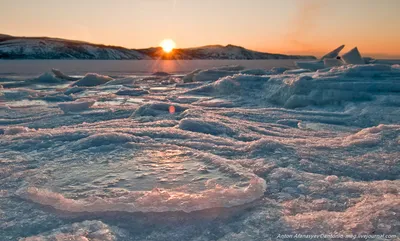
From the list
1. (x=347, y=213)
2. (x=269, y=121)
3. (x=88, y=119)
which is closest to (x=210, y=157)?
(x=347, y=213)

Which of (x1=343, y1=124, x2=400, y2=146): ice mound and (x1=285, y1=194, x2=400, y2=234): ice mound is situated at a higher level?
(x1=343, y1=124, x2=400, y2=146): ice mound

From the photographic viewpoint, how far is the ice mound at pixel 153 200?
9.00 feet

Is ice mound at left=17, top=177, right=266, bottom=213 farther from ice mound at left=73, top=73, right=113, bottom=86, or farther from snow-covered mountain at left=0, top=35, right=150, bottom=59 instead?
snow-covered mountain at left=0, top=35, right=150, bottom=59

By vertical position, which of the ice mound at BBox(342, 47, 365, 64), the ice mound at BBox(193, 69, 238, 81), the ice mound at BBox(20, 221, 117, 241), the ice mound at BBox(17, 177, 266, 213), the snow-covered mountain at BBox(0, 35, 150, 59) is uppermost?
the snow-covered mountain at BBox(0, 35, 150, 59)

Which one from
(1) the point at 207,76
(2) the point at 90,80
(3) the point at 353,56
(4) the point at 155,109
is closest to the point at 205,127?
(4) the point at 155,109

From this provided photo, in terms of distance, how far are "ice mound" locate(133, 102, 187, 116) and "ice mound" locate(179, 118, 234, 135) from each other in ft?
6.70

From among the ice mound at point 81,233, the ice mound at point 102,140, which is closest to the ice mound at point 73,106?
the ice mound at point 102,140

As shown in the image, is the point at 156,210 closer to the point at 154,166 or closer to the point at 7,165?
the point at 154,166

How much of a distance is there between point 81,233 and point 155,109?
6094mm

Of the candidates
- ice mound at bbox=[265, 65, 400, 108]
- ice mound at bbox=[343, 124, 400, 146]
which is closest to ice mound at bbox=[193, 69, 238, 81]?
ice mound at bbox=[265, 65, 400, 108]

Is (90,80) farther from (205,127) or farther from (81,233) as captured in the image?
(81,233)

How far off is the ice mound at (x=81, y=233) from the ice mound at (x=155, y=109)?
5599 millimetres

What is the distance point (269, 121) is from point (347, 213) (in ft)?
16.2

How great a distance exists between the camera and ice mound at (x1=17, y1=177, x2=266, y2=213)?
2.74 metres
